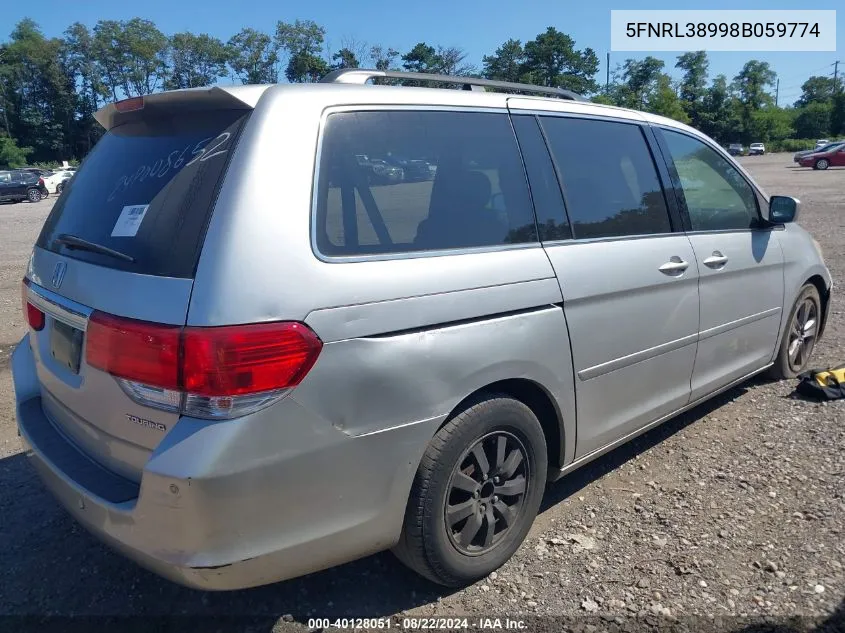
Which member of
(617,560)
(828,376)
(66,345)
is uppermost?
(66,345)

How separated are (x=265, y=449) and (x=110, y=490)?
0.64 m

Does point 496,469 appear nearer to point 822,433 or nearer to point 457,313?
point 457,313

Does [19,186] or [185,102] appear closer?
[185,102]

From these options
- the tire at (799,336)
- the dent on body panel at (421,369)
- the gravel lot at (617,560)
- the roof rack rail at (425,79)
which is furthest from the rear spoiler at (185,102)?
the tire at (799,336)

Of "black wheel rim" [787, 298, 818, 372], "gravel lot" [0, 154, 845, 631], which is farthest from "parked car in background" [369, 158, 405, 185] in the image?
"black wheel rim" [787, 298, 818, 372]

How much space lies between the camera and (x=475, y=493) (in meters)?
2.65

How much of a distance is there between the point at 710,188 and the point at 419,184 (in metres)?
2.32

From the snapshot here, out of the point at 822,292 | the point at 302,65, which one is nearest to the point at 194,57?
the point at 302,65

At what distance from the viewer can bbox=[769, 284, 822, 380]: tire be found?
15.7ft

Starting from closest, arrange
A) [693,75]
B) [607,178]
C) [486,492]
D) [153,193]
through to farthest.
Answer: [153,193]
[486,492]
[607,178]
[693,75]

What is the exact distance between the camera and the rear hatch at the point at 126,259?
2080 millimetres

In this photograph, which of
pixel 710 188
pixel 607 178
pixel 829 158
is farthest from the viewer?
pixel 829 158

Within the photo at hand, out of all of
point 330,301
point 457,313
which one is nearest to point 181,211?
point 330,301

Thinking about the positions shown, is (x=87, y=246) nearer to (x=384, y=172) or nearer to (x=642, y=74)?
(x=384, y=172)
